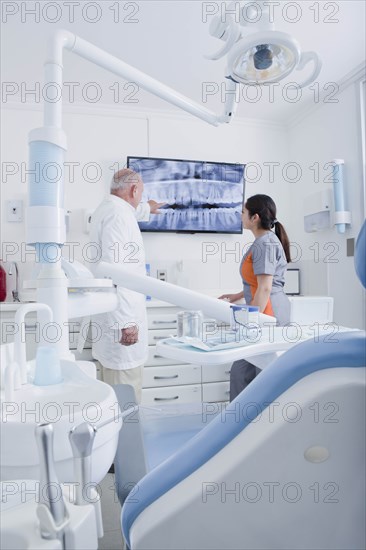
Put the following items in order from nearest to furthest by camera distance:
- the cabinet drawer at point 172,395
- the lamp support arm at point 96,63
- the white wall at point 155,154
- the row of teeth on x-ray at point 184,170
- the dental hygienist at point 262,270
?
the lamp support arm at point 96,63 → the dental hygienist at point 262,270 → the cabinet drawer at point 172,395 → the white wall at point 155,154 → the row of teeth on x-ray at point 184,170

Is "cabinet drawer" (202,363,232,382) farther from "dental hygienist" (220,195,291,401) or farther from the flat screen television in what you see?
the flat screen television

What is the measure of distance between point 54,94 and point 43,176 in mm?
239

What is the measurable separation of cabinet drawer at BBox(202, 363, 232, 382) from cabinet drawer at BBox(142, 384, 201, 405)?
106 millimetres

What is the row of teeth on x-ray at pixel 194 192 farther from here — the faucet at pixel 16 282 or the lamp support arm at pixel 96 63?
the lamp support arm at pixel 96 63

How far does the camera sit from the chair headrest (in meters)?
0.49

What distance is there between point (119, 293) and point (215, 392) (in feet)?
4.04

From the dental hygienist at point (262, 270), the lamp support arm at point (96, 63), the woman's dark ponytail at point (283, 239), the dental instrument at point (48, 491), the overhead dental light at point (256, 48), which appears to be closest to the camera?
the dental instrument at point (48, 491)

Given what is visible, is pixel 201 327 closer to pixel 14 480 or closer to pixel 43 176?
pixel 43 176

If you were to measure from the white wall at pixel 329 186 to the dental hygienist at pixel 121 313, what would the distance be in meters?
1.77

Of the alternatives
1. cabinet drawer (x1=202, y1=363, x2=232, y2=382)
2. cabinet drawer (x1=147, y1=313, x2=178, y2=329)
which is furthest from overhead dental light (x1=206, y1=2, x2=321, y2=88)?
cabinet drawer (x1=202, y1=363, x2=232, y2=382)

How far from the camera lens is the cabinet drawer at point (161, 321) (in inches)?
121

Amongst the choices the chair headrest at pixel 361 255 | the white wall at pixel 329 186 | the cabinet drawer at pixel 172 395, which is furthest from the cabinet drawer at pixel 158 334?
the chair headrest at pixel 361 255

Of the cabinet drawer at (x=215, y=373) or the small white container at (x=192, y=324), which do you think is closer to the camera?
the small white container at (x=192, y=324)

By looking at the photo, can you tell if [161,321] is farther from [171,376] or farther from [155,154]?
[155,154]
